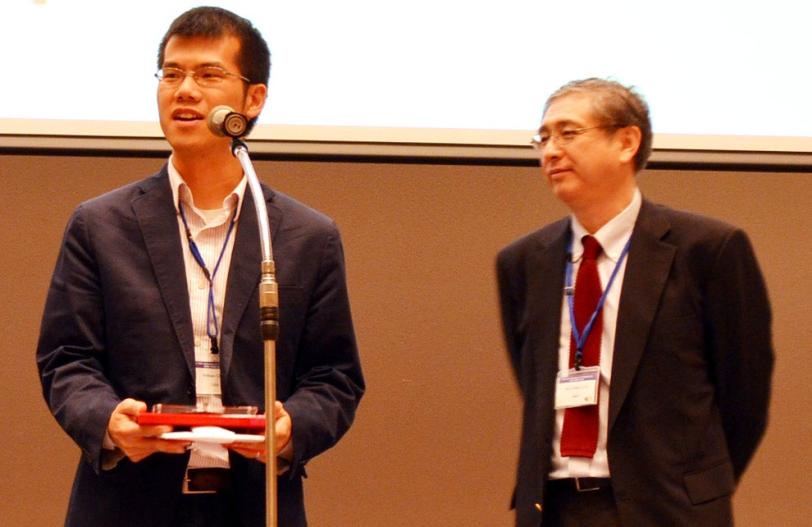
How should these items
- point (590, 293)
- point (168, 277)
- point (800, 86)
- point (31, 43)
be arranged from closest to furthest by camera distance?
point (168, 277), point (590, 293), point (31, 43), point (800, 86)

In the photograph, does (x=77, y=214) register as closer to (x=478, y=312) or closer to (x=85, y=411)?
(x=85, y=411)

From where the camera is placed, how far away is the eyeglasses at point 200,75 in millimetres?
2600

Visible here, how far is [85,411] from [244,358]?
32cm

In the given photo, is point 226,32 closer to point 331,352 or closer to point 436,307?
point 331,352

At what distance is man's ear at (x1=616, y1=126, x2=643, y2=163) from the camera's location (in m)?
2.85

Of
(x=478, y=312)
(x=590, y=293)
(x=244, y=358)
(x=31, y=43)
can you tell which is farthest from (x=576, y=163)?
(x=31, y=43)

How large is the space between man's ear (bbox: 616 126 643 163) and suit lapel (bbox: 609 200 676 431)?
0.18 metres

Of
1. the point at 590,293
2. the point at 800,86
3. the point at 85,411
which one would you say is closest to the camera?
the point at 85,411

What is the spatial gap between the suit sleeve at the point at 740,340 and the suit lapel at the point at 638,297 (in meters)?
0.12

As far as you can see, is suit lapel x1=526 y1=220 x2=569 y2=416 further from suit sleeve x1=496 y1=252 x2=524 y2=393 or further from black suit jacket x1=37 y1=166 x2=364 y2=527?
black suit jacket x1=37 y1=166 x2=364 y2=527

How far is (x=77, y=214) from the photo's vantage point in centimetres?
253

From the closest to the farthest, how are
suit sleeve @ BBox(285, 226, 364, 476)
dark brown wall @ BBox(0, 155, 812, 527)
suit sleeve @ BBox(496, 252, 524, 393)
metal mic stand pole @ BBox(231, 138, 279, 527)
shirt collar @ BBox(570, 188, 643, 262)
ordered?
metal mic stand pole @ BBox(231, 138, 279, 527), suit sleeve @ BBox(285, 226, 364, 476), shirt collar @ BBox(570, 188, 643, 262), suit sleeve @ BBox(496, 252, 524, 393), dark brown wall @ BBox(0, 155, 812, 527)

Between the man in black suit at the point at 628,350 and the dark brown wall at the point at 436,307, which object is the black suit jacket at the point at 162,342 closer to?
the man in black suit at the point at 628,350

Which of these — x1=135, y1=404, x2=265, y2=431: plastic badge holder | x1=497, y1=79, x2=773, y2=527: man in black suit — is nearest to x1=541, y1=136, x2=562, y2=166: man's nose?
x1=497, y1=79, x2=773, y2=527: man in black suit
